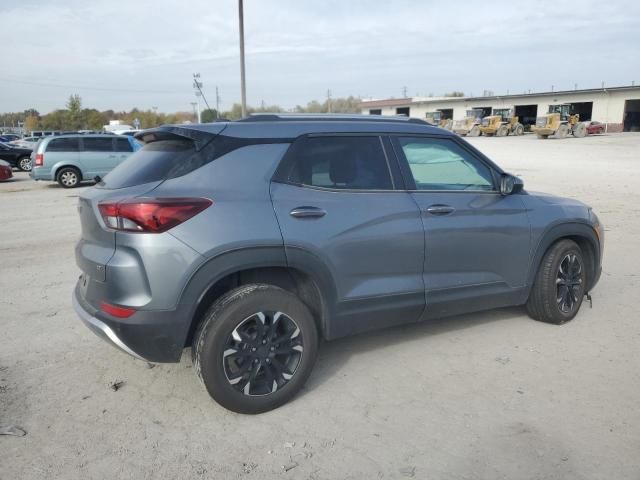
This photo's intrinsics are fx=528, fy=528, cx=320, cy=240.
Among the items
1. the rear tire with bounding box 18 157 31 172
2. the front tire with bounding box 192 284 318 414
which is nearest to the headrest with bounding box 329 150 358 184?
the front tire with bounding box 192 284 318 414

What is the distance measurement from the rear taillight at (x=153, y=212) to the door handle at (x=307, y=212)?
0.55 metres

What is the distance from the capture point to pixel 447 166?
4234 mm

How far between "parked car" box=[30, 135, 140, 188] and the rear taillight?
14745 millimetres

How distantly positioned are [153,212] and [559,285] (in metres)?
3.56

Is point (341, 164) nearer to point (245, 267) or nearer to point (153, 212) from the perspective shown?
point (245, 267)

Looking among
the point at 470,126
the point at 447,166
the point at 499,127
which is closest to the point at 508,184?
the point at 447,166

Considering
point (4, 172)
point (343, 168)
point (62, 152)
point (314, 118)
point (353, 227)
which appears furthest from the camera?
point (4, 172)

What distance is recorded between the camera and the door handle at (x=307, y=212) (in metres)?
3.32

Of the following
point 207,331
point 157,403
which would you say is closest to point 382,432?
point 207,331

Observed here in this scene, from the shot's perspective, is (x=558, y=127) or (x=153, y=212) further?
A: (x=558, y=127)

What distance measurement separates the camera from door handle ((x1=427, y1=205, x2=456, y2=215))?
386 centimetres

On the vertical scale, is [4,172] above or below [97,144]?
below

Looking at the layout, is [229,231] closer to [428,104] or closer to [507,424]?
[507,424]

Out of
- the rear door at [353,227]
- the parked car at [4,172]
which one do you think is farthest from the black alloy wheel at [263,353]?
the parked car at [4,172]
